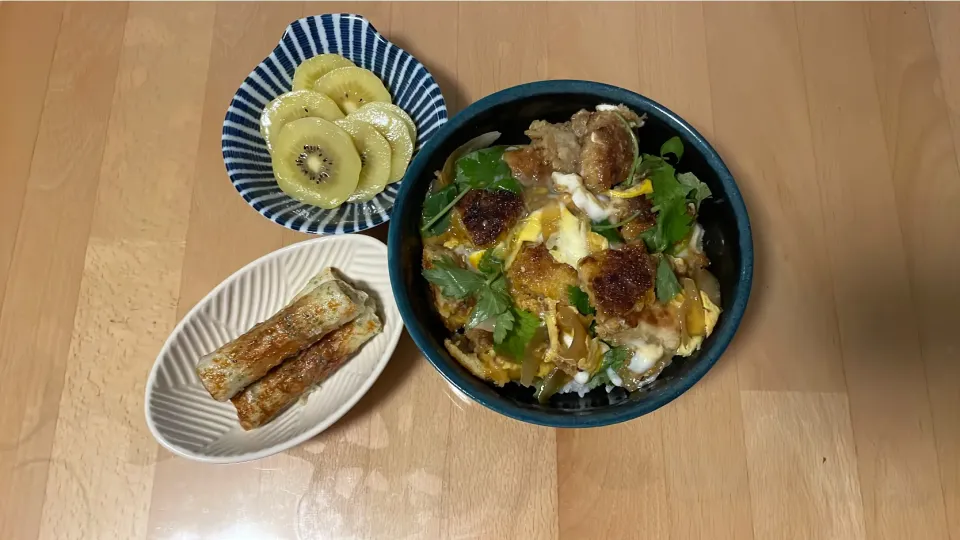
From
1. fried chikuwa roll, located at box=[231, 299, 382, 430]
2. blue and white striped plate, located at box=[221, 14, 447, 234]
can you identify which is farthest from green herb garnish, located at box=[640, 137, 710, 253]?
fried chikuwa roll, located at box=[231, 299, 382, 430]

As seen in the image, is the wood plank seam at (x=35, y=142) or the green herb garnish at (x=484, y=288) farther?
the wood plank seam at (x=35, y=142)

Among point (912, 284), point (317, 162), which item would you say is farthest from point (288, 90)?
point (912, 284)

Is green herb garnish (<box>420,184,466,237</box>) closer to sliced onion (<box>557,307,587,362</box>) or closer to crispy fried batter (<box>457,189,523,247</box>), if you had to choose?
crispy fried batter (<box>457,189,523,247</box>)

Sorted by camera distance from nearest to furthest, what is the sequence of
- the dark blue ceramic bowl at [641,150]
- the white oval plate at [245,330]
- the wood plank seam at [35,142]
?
the dark blue ceramic bowl at [641,150]
the white oval plate at [245,330]
the wood plank seam at [35,142]

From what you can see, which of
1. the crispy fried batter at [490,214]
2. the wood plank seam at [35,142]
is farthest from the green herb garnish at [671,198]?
the wood plank seam at [35,142]

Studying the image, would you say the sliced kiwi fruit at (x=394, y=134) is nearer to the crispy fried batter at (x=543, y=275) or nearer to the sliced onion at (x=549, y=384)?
the crispy fried batter at (x=543, y=275)

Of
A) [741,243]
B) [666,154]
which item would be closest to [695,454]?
[741,243]

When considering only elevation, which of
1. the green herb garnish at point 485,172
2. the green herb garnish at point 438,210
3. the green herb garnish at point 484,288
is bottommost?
the green herb garnish at point 484,288

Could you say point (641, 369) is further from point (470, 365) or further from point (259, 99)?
point (259, 99)
